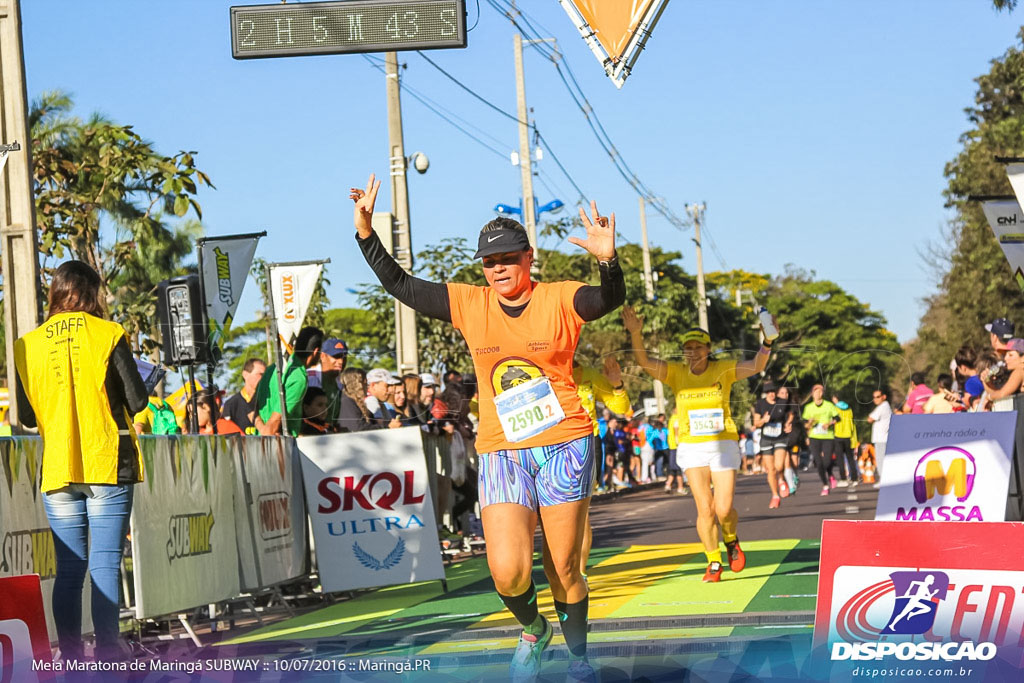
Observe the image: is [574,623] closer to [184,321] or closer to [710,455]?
[710,455]

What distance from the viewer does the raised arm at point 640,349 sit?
9.32 metres

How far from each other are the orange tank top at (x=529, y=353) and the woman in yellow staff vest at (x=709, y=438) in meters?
4.95

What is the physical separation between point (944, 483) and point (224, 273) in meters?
6.35

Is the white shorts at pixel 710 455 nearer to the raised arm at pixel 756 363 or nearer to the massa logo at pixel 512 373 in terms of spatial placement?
the raised arm at pixel 756 363

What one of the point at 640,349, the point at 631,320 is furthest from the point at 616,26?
the point at 631,320

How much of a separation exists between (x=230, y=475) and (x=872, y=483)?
21.9 m

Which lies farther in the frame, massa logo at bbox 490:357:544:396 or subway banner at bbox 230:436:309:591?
subway banner at bbox 230:436:309:591

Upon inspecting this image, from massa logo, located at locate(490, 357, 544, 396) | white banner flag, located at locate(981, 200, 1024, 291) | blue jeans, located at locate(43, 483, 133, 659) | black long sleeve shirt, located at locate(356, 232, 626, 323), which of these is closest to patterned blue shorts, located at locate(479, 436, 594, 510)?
massa logo, located at locate(490, 357, 544, 396)

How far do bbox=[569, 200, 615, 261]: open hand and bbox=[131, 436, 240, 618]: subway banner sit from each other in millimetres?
3946

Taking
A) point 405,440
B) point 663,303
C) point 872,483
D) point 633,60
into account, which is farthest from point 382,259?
point 663,303

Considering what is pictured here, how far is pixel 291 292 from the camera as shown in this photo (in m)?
15.6

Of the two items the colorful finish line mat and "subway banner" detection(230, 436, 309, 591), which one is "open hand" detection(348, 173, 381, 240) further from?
"subway banner" detection(230, 436, 309, 591)

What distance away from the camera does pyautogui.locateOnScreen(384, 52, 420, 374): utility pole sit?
20719 millimetres

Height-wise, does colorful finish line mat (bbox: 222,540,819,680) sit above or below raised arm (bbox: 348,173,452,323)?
below
